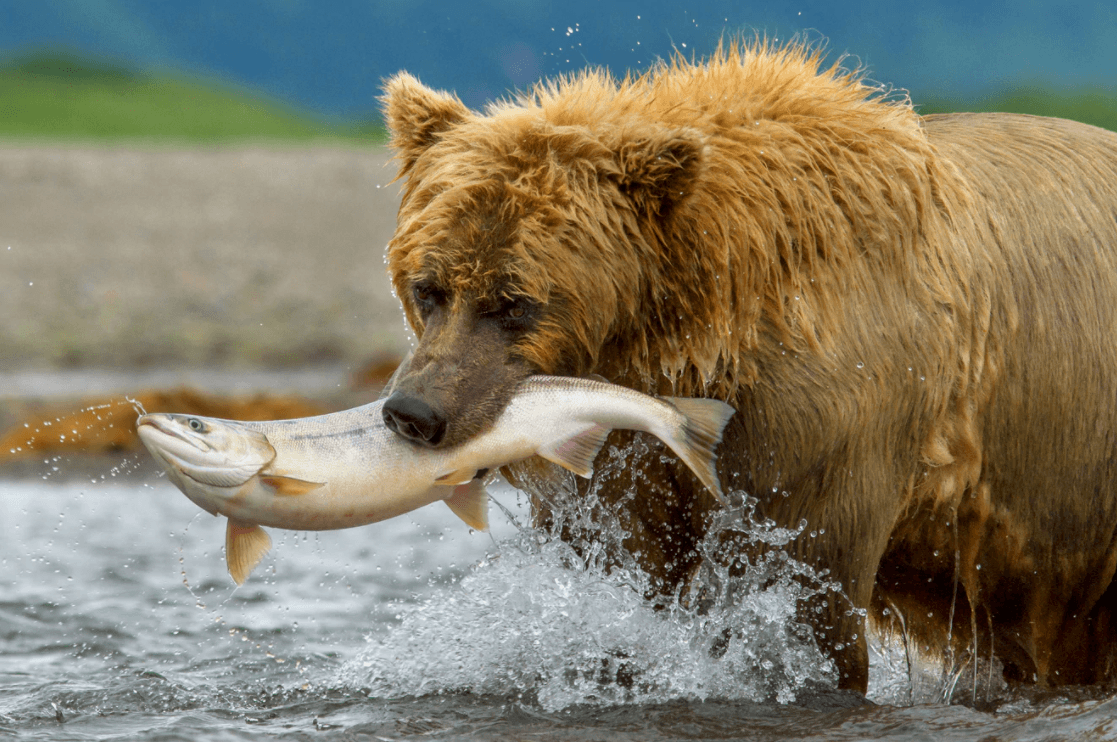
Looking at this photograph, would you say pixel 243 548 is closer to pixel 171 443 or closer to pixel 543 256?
pixel 171 443

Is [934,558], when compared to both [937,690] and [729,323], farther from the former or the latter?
[729,323]

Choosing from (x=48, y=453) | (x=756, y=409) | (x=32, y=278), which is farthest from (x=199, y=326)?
(x=756, y=409)

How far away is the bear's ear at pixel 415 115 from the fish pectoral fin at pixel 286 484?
3.89 ft

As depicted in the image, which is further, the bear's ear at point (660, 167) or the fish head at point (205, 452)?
the bear's ear at point (660, 167)

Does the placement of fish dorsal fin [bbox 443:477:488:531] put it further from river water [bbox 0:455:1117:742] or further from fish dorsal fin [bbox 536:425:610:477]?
river water [bbox 0:455:1117:742]

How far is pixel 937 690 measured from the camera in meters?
4.50

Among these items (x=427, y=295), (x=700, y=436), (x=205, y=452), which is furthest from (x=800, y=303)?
(x=205, y=452)

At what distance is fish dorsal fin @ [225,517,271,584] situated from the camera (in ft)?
10.8

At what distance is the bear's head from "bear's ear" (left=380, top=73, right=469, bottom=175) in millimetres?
282

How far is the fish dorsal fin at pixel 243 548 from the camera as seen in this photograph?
3.29 metres

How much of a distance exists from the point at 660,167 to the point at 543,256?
1.22 feet

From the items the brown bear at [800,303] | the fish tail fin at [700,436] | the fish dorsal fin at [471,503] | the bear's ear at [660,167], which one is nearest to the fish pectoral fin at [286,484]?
the brown bear at [800,303]

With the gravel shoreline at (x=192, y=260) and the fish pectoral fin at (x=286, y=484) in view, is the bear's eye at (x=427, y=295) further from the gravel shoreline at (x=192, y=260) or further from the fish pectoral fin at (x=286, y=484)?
the gravel shoreline at (x=192, y=260)

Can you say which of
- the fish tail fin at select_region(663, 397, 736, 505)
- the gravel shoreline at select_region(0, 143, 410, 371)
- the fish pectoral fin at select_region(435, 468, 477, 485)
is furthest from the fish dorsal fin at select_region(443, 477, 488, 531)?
the gravel shoreline at select_region(0, 143, 410, 371)
